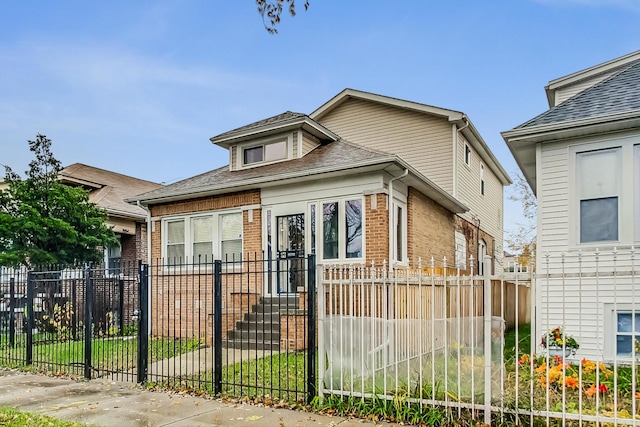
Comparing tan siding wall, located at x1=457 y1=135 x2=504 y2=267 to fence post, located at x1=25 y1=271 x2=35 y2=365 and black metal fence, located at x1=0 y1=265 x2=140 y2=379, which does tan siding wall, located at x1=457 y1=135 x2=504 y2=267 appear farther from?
fence post, located at x1=25 y1=271 x2=35 y2=365

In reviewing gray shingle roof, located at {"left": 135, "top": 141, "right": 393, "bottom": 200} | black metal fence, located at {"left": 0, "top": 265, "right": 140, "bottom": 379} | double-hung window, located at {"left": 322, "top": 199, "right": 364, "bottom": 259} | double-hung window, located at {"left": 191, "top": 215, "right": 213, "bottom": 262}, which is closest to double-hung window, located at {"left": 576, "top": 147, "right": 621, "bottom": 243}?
gray shingle roof, located at {"left": 135, "top": 141, "right": 393, "bottom": 200}

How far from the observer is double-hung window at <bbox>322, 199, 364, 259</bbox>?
1178cm

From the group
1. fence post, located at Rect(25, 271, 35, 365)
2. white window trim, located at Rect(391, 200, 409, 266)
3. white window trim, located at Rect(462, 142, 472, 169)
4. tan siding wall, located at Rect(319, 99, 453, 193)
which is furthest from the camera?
white window trim, located at Rect(462, 142, 472, 169)

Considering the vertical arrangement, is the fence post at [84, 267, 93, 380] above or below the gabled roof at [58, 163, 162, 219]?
below

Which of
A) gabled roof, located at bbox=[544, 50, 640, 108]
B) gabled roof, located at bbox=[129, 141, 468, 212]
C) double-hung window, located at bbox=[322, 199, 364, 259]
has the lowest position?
double-hung window, located at bbox=[322, 199, 364, 259]

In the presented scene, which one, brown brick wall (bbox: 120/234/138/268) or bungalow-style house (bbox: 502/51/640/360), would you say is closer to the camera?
bungalow-style house (bbox: 502/51/640/360)

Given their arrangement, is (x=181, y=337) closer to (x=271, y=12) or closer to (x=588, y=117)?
(x=271, y=12)

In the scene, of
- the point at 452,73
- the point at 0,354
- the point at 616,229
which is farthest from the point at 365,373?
the point at 452,73

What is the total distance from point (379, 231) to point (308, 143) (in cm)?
391

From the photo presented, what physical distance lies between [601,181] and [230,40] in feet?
28.2

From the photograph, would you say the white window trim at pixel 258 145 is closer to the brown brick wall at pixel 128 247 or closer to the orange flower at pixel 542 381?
the brown brick wall at pixel 128 247

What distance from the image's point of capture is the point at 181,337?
11.2m

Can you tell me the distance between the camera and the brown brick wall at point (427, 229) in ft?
42.0

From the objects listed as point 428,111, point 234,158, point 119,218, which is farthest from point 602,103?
point 119,218
